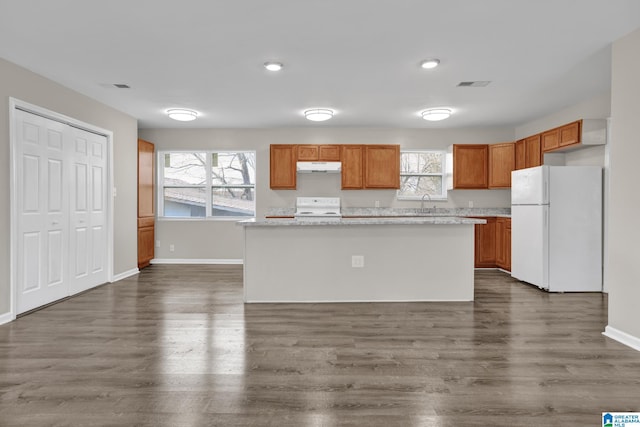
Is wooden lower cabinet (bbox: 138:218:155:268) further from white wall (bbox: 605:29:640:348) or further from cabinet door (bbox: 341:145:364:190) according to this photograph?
white wall (bbox: 605:29:640:348)

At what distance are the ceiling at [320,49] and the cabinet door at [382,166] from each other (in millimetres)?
1359

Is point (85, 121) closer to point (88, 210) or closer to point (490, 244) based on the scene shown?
point (88, 210)

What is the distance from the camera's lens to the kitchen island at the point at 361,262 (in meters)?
4.32

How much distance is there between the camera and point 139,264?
645 centimetres

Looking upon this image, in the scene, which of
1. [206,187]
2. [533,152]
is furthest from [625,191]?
[206,187]

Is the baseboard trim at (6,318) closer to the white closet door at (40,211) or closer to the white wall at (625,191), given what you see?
the white closet door at (40,211)

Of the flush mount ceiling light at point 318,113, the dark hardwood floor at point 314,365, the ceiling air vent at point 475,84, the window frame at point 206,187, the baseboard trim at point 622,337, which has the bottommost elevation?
the dark hardwood floor at point 314,365

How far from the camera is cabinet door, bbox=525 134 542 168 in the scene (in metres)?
5.82

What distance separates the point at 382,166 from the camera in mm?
6824

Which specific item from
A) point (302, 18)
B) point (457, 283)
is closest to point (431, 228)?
point (457, 283)

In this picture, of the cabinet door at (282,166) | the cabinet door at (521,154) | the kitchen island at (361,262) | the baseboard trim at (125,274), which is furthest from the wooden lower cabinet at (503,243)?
the baseboard trim at (125,274)

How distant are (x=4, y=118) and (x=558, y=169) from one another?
20.3 ft

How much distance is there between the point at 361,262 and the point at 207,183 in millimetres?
4090

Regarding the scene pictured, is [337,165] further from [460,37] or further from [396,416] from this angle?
[396,416]
